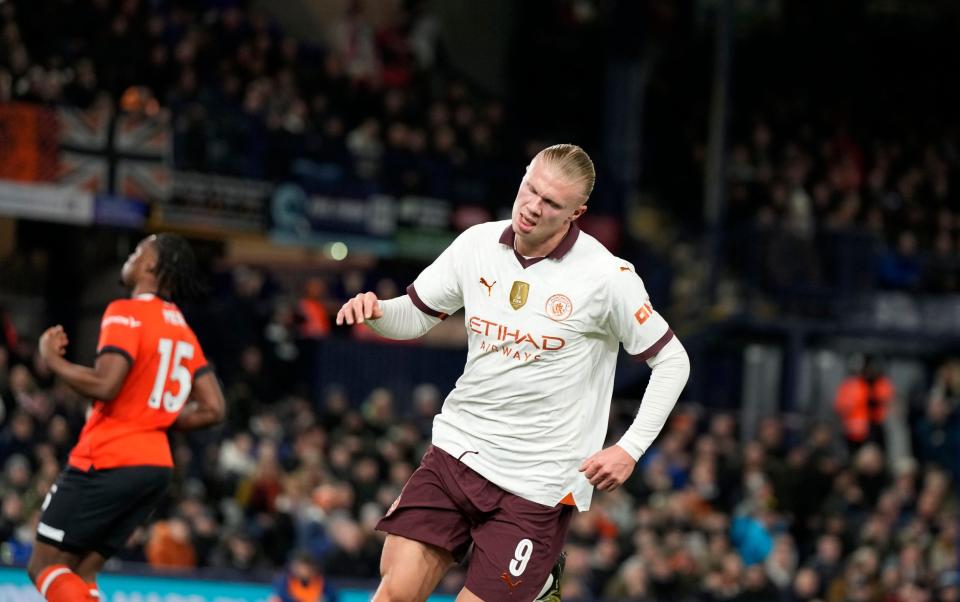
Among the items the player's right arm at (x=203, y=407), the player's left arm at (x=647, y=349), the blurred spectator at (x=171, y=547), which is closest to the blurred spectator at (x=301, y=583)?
the blurred spectator at (x=171, y=547)

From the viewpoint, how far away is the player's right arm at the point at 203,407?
763 centimetres

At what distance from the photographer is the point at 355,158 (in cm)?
1948

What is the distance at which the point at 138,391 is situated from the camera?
7348mm

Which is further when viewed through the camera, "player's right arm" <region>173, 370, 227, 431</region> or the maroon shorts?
"player's right arm" <region>173, 370, 227, 431</region>

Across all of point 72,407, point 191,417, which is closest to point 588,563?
point 72,407

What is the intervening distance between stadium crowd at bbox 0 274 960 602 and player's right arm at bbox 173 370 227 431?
5.61 m

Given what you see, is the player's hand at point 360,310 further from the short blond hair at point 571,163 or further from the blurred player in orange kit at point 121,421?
the blurred player in orange kit at point 121,421

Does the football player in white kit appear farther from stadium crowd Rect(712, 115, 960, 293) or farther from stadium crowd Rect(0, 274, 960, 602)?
stadium crowd Rect(712, 115, 960, 293)

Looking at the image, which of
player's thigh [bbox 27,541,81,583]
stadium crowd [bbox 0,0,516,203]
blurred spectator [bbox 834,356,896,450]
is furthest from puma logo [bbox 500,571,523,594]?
blurred spectator [bbox 834,356,896,450]

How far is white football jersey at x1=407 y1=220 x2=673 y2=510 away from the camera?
6.22 meters

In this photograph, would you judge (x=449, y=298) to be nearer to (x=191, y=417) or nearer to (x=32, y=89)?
(x=191, y=417)

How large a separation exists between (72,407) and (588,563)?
4.82 metres

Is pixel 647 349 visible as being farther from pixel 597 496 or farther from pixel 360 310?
pixel 597 496

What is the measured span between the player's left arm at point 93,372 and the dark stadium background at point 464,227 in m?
5.14
